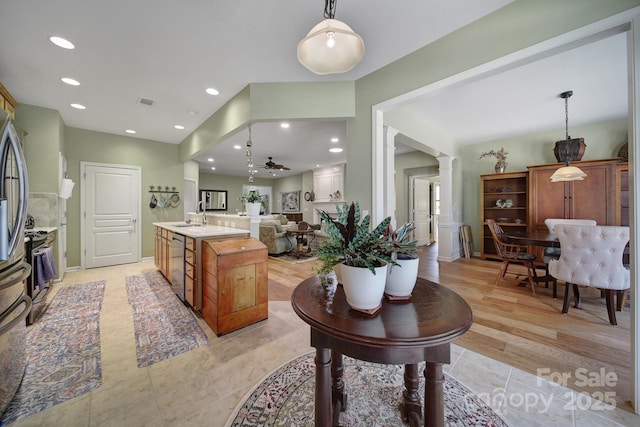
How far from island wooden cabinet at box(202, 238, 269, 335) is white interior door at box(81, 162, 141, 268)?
380 cm

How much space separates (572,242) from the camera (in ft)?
8.13

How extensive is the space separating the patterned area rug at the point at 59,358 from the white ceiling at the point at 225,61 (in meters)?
2.73

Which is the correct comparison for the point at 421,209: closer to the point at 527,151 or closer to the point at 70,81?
the point at 527,151

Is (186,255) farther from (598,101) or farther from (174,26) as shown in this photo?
(598,101)

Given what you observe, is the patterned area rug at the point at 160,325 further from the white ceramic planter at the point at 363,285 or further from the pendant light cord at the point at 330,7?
the pendant light cord at the point at 330,7

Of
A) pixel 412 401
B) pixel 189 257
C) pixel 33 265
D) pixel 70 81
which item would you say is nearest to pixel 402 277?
→ pixel 412 401

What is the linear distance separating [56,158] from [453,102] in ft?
19.9

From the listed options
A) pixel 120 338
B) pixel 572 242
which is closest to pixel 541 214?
pixel 572 242

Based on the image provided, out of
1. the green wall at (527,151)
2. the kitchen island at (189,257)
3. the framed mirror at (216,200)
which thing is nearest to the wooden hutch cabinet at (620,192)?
the green wall at (527,151)

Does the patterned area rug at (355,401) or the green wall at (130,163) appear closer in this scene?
the patterned area rug at (355,401)

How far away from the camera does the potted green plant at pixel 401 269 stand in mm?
978

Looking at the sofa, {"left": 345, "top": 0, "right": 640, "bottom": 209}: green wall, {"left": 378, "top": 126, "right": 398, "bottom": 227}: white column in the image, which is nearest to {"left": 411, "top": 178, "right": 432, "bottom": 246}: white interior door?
the sofa

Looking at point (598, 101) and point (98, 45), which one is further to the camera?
point (598, 101)

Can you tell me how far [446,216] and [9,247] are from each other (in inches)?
229
